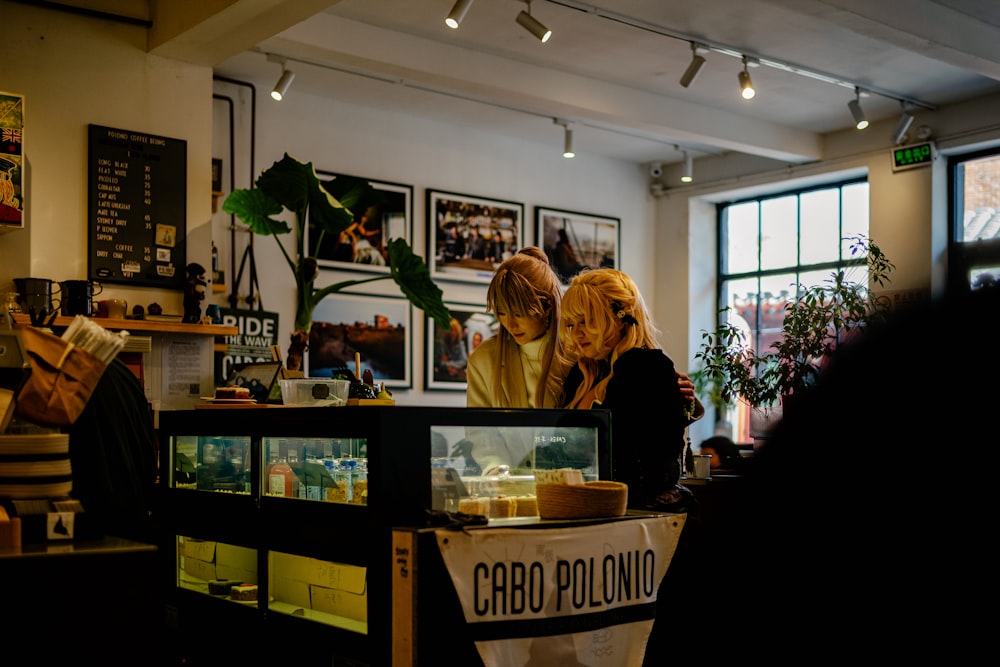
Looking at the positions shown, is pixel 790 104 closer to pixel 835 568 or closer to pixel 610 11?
pixel 610 11

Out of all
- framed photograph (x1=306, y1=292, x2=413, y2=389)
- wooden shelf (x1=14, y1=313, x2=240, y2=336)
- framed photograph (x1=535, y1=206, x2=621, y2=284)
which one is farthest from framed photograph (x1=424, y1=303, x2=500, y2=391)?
wooden shelf (x1=14, y1=313, x2=240, y2=336)

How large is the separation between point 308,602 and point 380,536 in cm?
60

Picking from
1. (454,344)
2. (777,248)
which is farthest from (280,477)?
(777,248)

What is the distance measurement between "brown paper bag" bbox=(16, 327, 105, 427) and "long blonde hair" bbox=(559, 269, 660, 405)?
1571 mm

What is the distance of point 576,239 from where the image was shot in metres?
9.63

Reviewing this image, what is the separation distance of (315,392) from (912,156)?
22.6 feet

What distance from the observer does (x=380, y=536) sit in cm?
254

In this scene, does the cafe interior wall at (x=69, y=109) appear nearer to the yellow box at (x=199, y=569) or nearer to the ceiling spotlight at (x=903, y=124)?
the yellow box at (x=199, y=569)

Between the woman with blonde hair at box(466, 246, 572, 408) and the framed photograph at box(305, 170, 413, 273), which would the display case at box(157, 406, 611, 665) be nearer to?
the woman with blonde hair at box(466, 246, 572, 408)

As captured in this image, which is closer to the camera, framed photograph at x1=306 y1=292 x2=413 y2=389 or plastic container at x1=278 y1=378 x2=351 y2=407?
plastic container at x1=278 y1=378 x2=351 y2=407

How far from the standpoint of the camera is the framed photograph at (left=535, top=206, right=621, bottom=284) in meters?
9.38

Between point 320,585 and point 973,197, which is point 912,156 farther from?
point 320,585

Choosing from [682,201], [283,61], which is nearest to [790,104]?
[682,201]

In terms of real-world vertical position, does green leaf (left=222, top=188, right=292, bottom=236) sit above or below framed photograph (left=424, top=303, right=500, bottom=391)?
above
